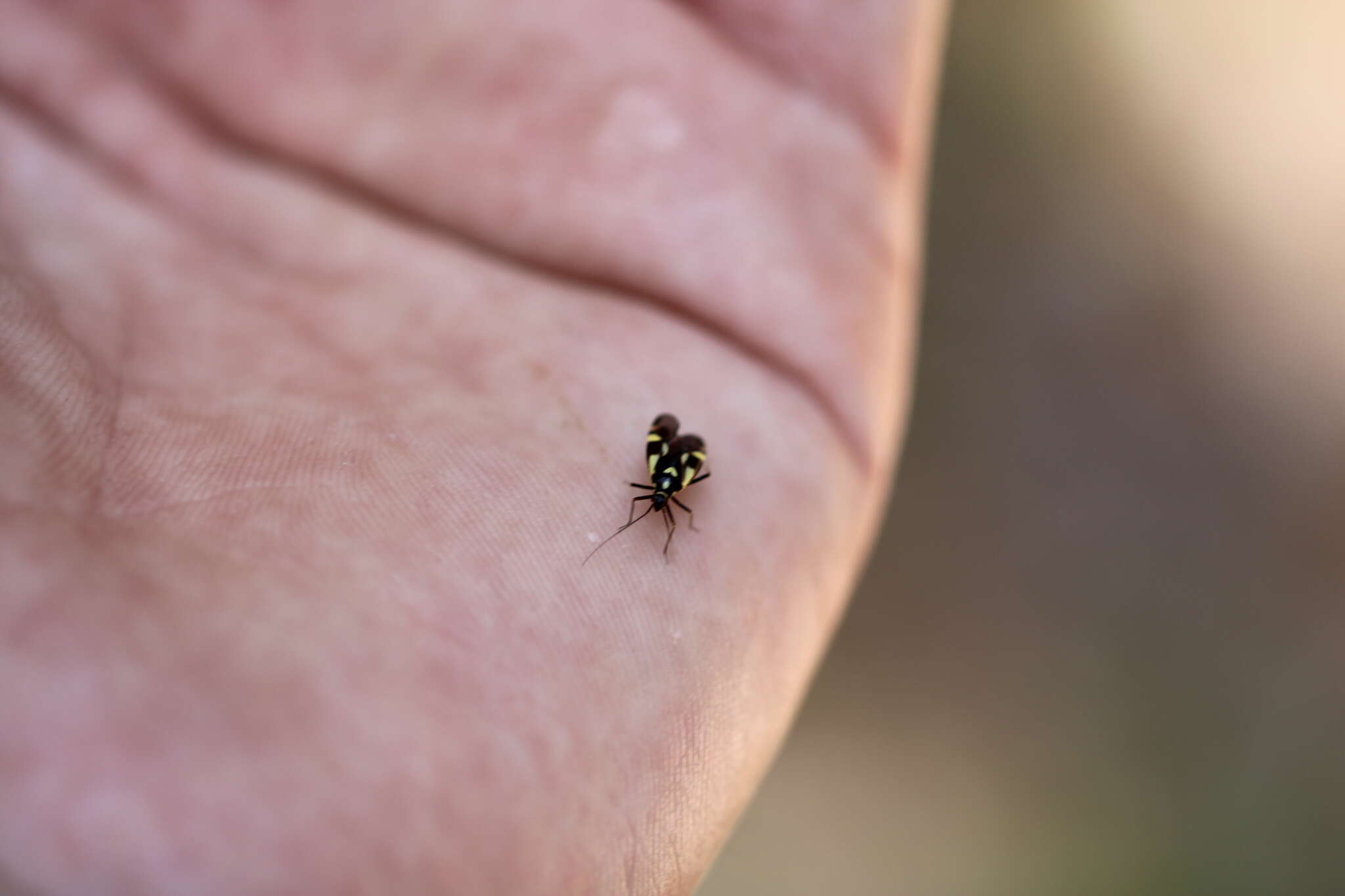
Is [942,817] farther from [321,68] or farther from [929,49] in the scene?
[321,68]

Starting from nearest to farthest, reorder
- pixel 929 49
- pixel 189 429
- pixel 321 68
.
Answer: pixel 189 429
pixel 321 68
pixel 929 49

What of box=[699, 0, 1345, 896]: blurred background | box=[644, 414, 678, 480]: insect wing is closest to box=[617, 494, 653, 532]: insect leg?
box=[644, 414, 678, 480]: insect wing

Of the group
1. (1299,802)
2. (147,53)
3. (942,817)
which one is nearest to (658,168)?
(147,53)

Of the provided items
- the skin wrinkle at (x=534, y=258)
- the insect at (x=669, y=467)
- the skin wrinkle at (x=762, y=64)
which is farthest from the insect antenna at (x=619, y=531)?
the skin wrinkle at (x=762, y=64)

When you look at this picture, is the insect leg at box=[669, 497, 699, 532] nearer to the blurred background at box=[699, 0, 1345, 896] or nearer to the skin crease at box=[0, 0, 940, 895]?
the skin crease at box=[0, 0, 940, 895]

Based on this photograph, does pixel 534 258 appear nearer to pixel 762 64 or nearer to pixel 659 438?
pixel 659 438

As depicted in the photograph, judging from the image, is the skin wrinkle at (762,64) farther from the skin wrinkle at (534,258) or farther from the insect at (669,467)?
the insect at (669,467)

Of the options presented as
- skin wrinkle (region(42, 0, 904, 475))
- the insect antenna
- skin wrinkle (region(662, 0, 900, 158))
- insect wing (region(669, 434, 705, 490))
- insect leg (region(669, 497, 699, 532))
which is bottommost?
the insect antenna
